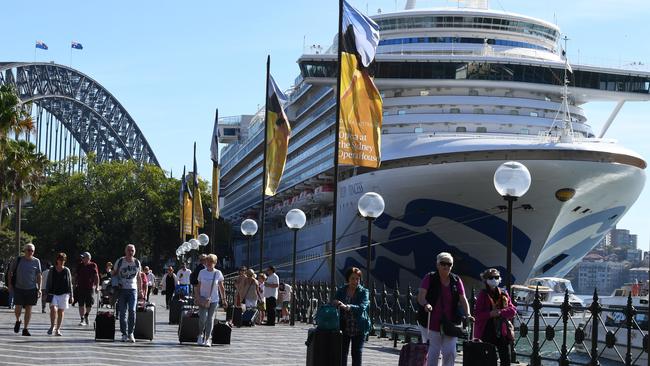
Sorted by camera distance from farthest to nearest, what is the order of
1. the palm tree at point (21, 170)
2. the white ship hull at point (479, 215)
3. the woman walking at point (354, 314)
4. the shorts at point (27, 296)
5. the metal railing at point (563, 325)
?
the palm tree at point (21, 170)
the white ship hull at point (479, 215)
the shorts at point (27, 296)
the metal railing at point (563, 325)
the woman walking at point (354, 314)

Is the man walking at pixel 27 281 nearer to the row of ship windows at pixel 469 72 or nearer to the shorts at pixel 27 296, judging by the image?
the shorts at pixel 27 296

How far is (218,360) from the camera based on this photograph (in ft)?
56.3

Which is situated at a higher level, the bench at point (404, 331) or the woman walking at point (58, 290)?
the woman walking at point (58, 290)

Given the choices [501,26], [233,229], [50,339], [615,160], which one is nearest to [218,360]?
[50,339]

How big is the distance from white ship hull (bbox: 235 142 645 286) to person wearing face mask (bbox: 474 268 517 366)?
2473 centimetres

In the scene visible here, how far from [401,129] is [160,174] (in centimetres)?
5919

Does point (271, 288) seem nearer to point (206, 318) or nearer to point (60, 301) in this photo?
point (60, 301)

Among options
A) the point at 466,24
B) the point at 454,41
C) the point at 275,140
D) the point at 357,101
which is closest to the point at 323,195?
the point at 454,41

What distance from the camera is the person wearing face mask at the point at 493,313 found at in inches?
599

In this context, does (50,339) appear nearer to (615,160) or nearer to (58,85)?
(615,160)

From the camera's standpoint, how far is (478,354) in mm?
13711

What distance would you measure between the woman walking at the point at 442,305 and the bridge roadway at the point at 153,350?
393 centimetres

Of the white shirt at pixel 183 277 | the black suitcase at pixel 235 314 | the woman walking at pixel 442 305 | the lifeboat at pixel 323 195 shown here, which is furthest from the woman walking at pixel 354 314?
the lifeboat at pixel 323 195

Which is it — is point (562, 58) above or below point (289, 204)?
above
